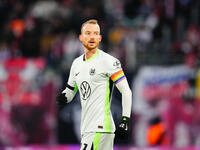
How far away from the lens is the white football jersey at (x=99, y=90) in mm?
6438

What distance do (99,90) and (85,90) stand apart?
0.20 meters

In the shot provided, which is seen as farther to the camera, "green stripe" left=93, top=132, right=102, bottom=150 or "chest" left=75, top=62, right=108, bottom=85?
"chest" left=75, top=62, right=108, bottom=85

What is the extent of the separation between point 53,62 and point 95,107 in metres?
7.68

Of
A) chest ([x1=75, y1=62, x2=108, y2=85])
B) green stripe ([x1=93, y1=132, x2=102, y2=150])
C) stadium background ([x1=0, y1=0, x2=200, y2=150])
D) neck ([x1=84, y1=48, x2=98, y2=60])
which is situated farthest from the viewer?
stadium background ([x1=0, y1=0, x2=200, y2=150])

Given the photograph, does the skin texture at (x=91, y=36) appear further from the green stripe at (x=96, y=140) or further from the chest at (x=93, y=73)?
the green stripe at (x=96, y=140)

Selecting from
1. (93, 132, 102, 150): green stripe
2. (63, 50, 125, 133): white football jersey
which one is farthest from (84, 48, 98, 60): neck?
(93, 132, 102, 150): green stripe

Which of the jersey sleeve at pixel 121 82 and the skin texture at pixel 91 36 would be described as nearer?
the jersey sleeve at pixel 121 82

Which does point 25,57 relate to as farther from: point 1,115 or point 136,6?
point 136,6

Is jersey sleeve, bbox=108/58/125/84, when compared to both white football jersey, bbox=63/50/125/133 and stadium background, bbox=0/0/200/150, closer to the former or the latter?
white football jersey, bbox=63/50/125/133

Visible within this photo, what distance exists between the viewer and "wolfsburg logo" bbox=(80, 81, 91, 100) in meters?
6.56

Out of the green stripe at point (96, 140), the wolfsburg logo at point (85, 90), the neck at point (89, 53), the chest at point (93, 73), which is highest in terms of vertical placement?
→ the neck at point (89, 53)

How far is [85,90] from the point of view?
660cm

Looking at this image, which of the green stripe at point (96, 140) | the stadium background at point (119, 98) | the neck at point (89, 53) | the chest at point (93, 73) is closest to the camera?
the green stripe at point (96, 140)

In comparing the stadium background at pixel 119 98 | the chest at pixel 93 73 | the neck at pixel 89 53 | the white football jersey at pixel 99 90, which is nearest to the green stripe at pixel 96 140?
the white football jersey at pixel 99 90
